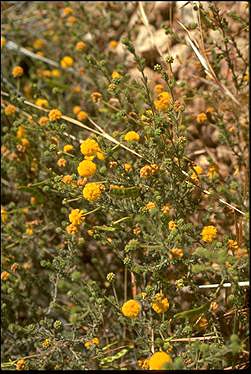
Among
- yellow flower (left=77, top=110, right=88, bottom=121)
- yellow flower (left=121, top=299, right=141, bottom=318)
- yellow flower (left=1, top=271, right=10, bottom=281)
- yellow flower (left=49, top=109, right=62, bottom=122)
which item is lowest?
yellow flower (left=121, top=299, right=141, bottom=318)

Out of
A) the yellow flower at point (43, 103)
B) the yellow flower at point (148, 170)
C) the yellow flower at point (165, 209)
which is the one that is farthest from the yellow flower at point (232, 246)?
the yellow flower at point (43, 103)

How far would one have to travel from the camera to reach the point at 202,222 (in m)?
2.43

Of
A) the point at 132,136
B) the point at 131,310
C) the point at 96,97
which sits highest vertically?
the point at 96,97

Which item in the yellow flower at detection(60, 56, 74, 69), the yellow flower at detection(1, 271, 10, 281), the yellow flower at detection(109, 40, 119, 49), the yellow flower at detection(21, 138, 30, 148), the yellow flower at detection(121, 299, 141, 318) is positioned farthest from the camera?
the yellow flower at detection(109, 40, 119, 49)

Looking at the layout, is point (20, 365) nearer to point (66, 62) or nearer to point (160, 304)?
point (160, 304)

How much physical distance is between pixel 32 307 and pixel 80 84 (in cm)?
150

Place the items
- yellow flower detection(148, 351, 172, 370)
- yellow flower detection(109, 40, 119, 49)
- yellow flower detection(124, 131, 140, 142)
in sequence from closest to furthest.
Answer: yellow flower detection(148, 351, 172, 370), yellow flower detection(124, 131, 140, 142), yellow flower detection(109, 40, 119, 49)

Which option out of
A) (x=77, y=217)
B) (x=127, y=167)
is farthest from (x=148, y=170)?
(x=77, y=217)

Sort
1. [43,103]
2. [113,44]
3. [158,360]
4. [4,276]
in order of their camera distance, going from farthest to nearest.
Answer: [113,44] → [43,103] → [4,276] → [158,360]

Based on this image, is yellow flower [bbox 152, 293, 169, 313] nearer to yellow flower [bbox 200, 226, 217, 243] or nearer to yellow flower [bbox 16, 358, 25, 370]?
yellow flower [bbox 200, 226, 217, 243]

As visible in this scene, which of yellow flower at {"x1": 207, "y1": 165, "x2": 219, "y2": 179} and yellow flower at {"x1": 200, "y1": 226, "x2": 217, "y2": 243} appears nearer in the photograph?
yellow flower at {"x1": 200, "y1": 226, "x2": 217, "y2": 243}

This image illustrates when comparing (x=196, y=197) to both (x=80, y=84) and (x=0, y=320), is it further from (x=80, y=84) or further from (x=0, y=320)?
(x=80, y=84)

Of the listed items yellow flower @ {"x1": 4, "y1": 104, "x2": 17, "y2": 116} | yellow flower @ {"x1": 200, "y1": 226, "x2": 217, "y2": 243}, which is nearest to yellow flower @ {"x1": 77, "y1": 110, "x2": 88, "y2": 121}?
yellow flower @ {"x1": 4, "y1": 104, "x2": 17, "y2": 116}

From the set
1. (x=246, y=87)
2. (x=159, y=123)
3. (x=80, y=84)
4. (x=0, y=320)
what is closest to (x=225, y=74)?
(x=246, y=87)
